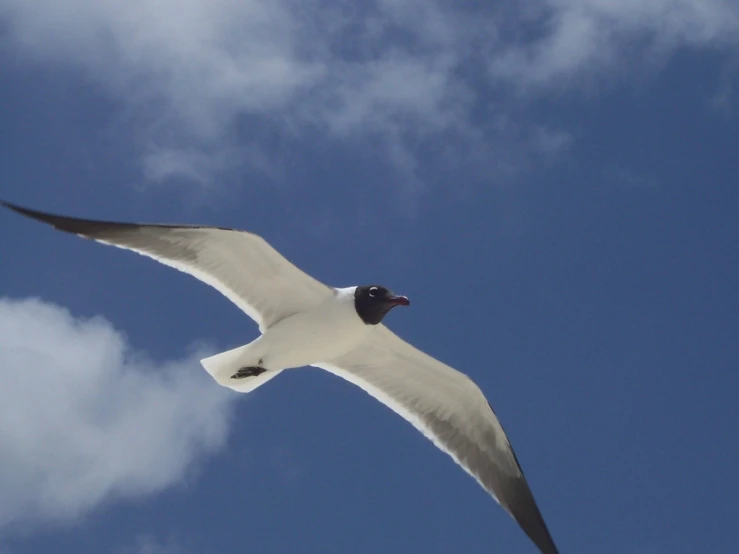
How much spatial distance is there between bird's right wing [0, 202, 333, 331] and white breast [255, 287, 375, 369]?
0.52 ft

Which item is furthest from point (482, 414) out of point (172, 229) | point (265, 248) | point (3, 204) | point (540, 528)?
point (3, 204)

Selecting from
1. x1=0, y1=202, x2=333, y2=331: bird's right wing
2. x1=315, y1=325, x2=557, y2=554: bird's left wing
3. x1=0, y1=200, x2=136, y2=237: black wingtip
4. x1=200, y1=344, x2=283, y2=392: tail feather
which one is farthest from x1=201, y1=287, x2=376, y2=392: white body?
x1=0, y1=200, x2=136, y2=237: black wingtip

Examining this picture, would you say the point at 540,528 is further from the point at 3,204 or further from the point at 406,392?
the point at 3,204

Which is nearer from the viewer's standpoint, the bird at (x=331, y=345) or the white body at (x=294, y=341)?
the bird at (x=331, y=345)

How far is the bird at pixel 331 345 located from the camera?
7844mm

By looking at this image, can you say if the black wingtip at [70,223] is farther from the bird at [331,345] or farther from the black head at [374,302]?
the black head at [374,302]

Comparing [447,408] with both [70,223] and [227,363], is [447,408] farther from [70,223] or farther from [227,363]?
[70,223]

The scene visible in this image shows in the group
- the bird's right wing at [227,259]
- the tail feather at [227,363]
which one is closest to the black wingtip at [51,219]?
the bird's right wing at [227,259]

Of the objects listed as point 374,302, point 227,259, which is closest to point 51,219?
point 227,259

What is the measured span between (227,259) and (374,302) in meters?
1.32

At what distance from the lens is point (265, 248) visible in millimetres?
7965

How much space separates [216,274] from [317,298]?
2.98 feet

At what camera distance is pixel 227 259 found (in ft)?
26.6

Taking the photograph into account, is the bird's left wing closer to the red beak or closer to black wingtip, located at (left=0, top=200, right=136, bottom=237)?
the red beak
